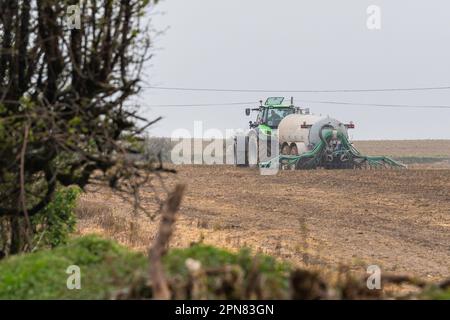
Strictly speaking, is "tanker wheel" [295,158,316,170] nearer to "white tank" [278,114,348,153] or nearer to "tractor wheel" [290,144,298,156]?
"white tank" [278,114,348,153]

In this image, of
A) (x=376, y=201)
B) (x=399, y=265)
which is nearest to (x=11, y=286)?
(x=399, y=265)

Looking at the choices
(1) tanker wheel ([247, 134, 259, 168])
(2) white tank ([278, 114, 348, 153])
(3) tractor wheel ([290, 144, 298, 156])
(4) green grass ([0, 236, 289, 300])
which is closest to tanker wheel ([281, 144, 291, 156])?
(3) tractor wheel ([290, 144, 298, 156])

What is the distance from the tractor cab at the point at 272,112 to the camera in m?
41.5

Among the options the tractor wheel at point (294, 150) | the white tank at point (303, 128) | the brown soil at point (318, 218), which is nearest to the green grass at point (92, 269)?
the brown soil at point (318, 218)

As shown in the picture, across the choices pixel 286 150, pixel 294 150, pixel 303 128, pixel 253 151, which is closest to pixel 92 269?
pixel 303 128

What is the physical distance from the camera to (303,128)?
129 feet

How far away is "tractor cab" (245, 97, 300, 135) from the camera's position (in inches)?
1635

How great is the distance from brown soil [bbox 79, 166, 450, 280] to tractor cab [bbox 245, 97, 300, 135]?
6.17m

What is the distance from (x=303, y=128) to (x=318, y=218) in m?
18.0

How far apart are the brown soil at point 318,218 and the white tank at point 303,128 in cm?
346

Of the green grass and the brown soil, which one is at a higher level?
the green grass

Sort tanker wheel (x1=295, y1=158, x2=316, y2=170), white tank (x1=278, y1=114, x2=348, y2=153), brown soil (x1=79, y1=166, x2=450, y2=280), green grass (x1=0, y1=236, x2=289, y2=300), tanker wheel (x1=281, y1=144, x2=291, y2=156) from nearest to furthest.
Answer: green grass (x1=0, y1=236, x2=289, y2=300) < brown soil (x1=79, y1=166, x2=450, y2=280) < white tank (x1=278, y1=114, x2=348, y2=153) < tanker wheel (x1=295, y1=158, x2=316, y2=170) < tanker wheel (x1=281, y1=144, x2=291, y2=156)

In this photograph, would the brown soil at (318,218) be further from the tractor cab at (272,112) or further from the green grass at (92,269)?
the tractor cab at (272,112)

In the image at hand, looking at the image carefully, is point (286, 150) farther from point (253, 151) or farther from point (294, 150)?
point (253, 151)
